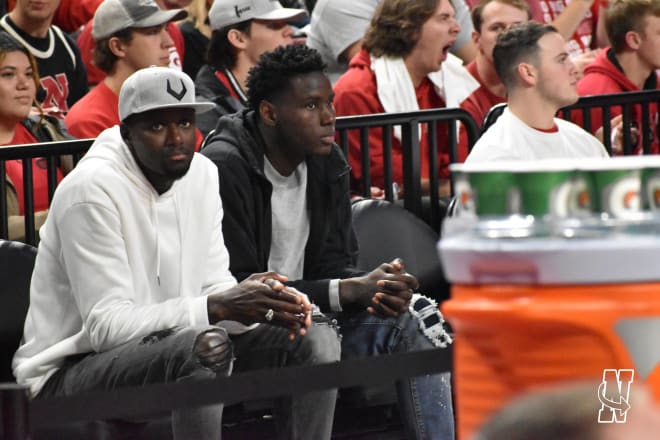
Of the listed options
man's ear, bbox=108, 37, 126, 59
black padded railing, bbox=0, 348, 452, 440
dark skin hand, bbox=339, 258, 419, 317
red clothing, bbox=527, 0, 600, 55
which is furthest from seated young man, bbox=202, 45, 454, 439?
red clothing, bbox=527, 0, 600, 55

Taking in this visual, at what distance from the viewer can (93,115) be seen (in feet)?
19.5

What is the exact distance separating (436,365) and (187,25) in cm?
530

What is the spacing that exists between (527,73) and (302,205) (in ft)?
5.05

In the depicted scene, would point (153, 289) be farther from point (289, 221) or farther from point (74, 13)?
point (74, 13)

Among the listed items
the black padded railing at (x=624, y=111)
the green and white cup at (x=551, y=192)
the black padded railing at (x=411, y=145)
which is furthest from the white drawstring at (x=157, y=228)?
the black padded railing at (x=624, y=111)

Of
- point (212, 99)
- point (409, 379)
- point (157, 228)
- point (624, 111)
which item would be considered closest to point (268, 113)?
point (157, 228)

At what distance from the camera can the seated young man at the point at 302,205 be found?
4.75m

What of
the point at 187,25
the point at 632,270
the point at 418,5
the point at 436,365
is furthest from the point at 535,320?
the point at 187,25

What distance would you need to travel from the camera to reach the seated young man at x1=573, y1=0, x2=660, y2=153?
759cm

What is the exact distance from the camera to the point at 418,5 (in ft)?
22.3

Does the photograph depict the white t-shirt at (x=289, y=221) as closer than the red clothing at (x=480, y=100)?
Yes

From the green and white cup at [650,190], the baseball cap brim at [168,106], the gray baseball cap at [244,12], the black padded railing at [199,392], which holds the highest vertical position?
the gray baseball cap at [244,12]

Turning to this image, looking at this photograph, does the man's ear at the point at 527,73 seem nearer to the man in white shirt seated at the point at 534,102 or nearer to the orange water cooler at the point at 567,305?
the man in white shirt seated at the point at 534,102

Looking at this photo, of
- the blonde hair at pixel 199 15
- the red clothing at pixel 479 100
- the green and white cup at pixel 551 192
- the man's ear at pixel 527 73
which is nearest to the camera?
the green and white cup at pixel 551 192
